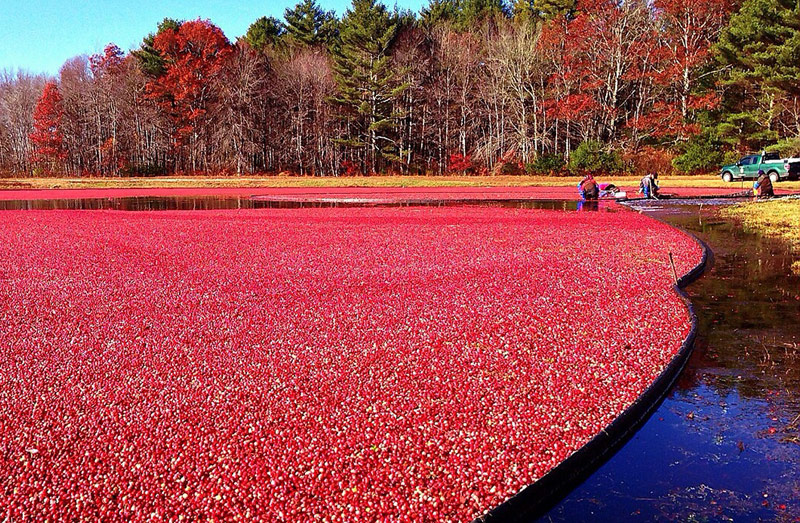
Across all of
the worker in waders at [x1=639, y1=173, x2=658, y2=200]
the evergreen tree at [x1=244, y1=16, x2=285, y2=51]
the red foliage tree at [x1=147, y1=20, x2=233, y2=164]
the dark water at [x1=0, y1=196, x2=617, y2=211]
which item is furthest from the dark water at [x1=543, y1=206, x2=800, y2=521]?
the evergreen tree at [x1=244, y1=16, x2=285, y2=51]

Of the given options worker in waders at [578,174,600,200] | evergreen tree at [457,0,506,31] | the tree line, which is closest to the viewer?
worker in waders at [578,174,600,200]

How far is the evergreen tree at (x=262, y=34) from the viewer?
226ft

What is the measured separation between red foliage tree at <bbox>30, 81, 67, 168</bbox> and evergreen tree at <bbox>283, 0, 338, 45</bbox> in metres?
25.9

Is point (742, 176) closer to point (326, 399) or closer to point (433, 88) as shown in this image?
point (433, 88)

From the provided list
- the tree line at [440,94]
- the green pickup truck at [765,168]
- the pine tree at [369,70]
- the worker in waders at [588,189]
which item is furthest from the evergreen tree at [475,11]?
the worker in waders at [588,189]

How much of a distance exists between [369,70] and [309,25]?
17458mm

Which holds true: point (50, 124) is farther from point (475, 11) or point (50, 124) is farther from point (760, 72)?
point (760, 72)

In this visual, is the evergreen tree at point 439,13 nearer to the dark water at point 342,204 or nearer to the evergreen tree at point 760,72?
the evergreen tree at point 760,72

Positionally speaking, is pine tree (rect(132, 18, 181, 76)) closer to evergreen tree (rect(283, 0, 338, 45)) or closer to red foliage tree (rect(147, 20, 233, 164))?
red foliage tree (rect(147, 20, 233, 164))

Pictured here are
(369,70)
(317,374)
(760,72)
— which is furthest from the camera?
(369,70)

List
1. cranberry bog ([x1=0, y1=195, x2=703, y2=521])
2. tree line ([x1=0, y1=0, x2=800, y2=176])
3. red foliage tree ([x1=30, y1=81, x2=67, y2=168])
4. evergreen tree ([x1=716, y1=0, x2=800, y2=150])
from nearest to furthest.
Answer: cranberry bog ([x1=0, y1=195, x2=703, y2=521]) → evergreen tree ([x1=716, y1=0, x2=800, y2=150]) → tree line ([x1=0, y1=0, x2=800, y2=176]) → red foliage tree ([x1=30, y1=81, x2=67, y2=168])

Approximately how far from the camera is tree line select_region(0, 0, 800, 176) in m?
45.0

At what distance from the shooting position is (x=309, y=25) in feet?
226

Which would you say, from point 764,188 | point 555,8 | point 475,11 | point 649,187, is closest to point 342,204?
point 649,187
